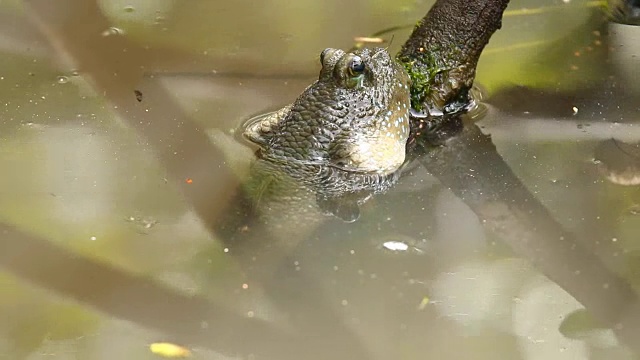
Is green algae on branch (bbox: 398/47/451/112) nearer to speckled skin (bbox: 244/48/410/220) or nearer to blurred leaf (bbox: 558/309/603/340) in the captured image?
speckled skin (bbox: 244/48/410/220)

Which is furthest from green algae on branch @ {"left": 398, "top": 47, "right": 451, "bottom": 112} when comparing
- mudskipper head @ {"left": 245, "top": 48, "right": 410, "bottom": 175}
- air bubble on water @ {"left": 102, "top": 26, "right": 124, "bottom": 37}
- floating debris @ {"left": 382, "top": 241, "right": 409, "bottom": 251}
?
air bubble on water @ {"left": 102, "top": 26, "right": 124, "bottom": 37}

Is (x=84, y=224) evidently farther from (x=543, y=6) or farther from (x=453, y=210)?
(x=543, y=6)

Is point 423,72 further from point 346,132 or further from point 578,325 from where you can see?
point 578,325

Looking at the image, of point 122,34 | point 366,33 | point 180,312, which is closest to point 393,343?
point 180,312

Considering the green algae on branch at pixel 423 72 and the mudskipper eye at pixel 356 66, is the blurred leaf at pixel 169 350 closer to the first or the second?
the mudskipper eye at pixel 356 66

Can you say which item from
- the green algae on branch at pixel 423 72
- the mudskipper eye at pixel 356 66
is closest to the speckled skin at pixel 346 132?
the mudskipper eye at pixel 356 66

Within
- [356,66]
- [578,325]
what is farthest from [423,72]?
[578,325]

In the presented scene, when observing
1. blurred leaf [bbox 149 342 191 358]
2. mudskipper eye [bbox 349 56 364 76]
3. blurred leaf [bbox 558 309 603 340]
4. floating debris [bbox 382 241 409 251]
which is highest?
mudskipper eye [bbox 349 56 364 76]
